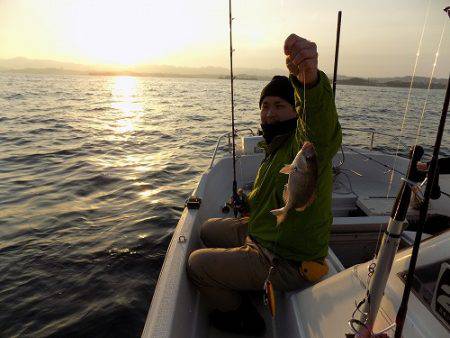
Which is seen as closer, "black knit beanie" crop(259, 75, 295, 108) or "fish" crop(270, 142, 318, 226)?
"fish" crop(270, 142, 318, 226)

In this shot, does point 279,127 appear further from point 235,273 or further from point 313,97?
point 235,273

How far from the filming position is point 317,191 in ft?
9.02

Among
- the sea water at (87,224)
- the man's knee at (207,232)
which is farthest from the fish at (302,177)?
the sea water at (87,224)

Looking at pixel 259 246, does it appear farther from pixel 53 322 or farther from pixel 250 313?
pixel 53 322

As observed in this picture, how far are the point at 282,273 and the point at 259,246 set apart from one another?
317 millimetres

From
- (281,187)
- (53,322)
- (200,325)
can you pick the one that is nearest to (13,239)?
(53,322)

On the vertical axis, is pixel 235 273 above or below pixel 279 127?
below

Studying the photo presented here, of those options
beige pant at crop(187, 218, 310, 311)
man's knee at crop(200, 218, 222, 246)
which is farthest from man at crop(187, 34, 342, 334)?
man's knee at crop(200, 218, 222, 246)

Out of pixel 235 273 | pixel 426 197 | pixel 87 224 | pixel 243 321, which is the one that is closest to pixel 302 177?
pixel 426 197

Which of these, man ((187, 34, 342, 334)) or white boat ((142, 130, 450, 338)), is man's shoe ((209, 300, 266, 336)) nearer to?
man ((187, 34, 342, 334))

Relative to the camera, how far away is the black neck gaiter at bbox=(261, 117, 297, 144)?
3137mm

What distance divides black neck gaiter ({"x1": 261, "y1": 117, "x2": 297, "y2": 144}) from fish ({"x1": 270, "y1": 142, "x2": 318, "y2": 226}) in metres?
0.92

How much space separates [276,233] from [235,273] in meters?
0.53

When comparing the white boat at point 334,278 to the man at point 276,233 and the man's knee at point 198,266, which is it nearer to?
the man's knee at point 198,266
